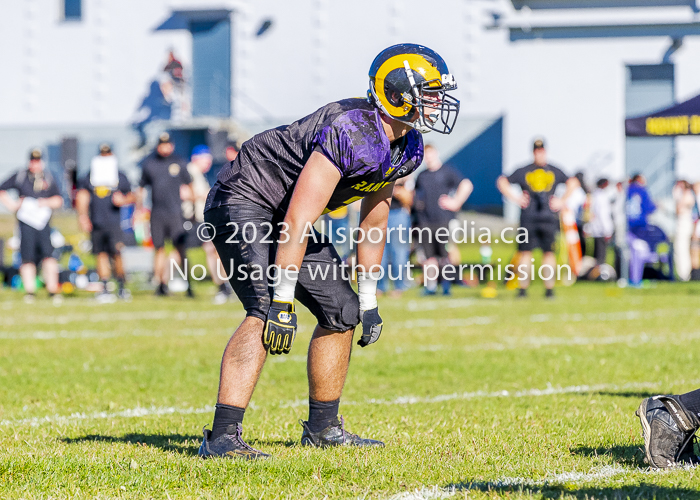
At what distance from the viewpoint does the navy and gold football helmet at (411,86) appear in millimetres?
4078

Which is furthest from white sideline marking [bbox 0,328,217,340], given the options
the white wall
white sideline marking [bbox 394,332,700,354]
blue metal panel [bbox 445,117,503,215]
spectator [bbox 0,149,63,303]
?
blue metal panel [bbox 445,117,503,215]

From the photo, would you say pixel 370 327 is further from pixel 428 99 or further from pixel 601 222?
pixel 601 222

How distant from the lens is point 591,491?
3457 mm

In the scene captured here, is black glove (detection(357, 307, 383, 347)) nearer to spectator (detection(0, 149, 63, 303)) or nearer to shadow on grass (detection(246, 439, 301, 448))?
shadow on grass (detection(246, 439, 301, 448))

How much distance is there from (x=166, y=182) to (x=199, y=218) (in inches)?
43.6

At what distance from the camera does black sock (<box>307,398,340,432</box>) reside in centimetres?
450

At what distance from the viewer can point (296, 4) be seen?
34844mm

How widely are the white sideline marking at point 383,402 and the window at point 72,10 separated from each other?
3457cm

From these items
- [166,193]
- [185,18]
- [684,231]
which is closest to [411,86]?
[166,193]

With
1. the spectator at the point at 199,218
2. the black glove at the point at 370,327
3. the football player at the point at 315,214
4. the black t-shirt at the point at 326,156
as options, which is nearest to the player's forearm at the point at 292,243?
the football player at the point at 315,214

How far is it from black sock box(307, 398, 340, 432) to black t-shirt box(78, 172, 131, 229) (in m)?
9.65

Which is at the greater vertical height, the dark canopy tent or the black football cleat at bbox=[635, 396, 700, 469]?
the dark canopy tent

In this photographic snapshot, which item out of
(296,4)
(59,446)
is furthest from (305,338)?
(296,4)

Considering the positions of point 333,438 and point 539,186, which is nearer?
point 333,438
